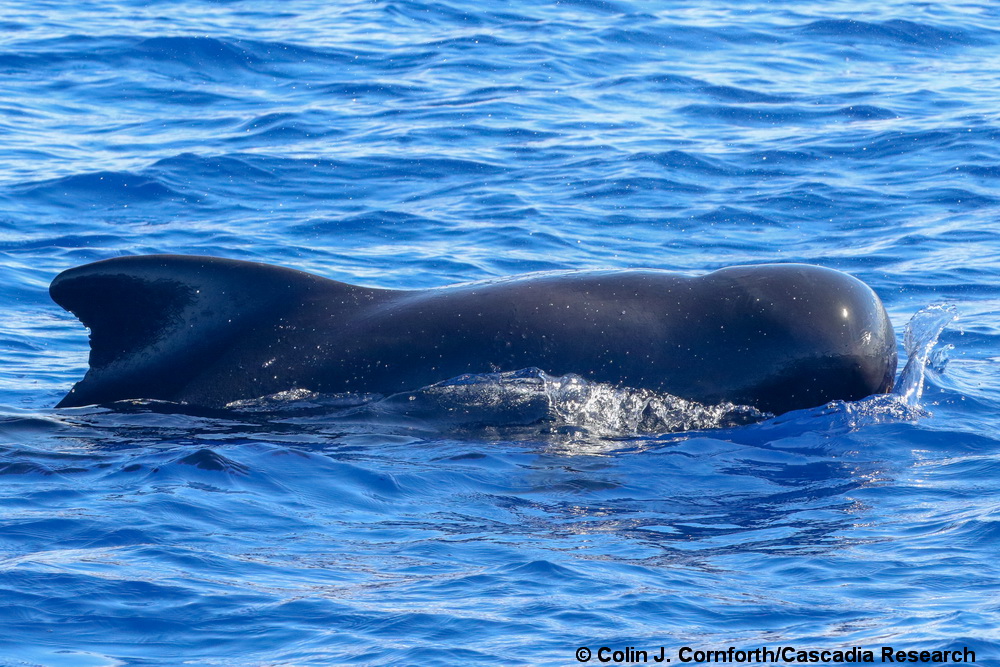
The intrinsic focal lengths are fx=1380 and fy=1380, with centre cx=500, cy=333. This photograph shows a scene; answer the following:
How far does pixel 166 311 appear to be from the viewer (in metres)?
Answer: 9.48

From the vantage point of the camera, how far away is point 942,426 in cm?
1017

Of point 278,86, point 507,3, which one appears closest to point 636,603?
point 278,86

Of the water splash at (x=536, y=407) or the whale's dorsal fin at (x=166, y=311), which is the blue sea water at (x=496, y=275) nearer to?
the water splash at (x=536, y=407)

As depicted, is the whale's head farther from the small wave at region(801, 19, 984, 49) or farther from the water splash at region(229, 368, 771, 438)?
the small wave at region(801, 19, 984, 49)

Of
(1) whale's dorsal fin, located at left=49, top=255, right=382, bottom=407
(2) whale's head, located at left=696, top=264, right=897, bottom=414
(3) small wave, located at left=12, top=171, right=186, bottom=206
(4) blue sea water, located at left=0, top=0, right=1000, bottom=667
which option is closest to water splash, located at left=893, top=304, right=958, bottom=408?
(4) blue sea water, located at left=0, top=0, right=1000, bottom=667

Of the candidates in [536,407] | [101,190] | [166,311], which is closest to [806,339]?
[536,407]

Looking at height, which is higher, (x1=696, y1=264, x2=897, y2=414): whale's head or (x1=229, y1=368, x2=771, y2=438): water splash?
(x1=696, y1=264, x2=897, y2=414): whale's head

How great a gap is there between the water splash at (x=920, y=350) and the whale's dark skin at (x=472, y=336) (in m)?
1.07

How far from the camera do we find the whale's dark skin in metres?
9.44

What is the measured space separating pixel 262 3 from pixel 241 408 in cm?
2201

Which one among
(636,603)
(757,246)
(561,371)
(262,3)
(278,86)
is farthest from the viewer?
(262,3)

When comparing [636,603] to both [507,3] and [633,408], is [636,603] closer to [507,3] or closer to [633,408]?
[633,408]

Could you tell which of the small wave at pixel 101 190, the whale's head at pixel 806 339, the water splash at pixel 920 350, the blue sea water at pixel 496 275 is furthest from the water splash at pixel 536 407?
the small wave at pixel 101 190

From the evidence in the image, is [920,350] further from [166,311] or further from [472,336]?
[166,311]
